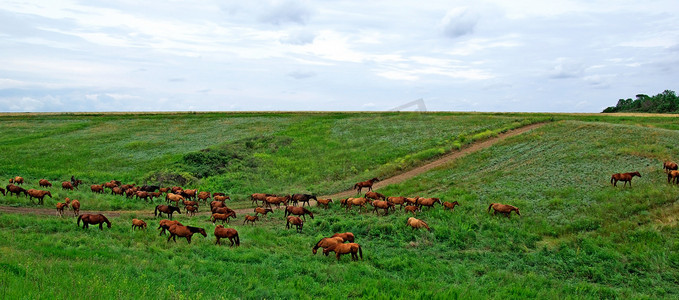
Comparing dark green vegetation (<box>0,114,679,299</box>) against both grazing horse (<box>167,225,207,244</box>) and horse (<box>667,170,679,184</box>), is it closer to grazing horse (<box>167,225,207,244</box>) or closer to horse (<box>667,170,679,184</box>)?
grazing horse (<box>167,225,207,244</box>)

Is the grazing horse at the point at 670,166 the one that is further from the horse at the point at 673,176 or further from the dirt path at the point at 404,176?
the dirt path at the point at 404,176

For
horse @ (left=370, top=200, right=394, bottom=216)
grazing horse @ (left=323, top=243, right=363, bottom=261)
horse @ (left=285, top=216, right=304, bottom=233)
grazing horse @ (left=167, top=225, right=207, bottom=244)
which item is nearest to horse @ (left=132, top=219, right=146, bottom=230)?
grazing horse @ (left=167, top=225, right=207, bottom=244)

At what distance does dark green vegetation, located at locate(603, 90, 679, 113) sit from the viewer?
258 ft

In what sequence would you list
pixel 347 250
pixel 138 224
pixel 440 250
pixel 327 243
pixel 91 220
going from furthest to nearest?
pixel 138 224 → pixel 91 220 → pixel 440 250 → pixel 327 243 → pixel 347 250

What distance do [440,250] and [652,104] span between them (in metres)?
97.7

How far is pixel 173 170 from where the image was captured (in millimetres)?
34938

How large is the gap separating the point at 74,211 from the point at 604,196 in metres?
25.8

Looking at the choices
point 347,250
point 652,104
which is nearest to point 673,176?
point 347,250

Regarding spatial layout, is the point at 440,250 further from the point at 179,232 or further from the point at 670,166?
the point at 670,166

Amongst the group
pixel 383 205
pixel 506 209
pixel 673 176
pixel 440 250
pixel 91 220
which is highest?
pixel 673 176

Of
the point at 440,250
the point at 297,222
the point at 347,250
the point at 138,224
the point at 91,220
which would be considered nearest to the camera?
the point at 347,250

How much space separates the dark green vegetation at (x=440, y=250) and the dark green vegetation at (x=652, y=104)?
230ft

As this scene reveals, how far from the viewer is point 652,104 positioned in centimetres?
8531

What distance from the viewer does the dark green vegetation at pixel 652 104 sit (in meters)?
78.7
